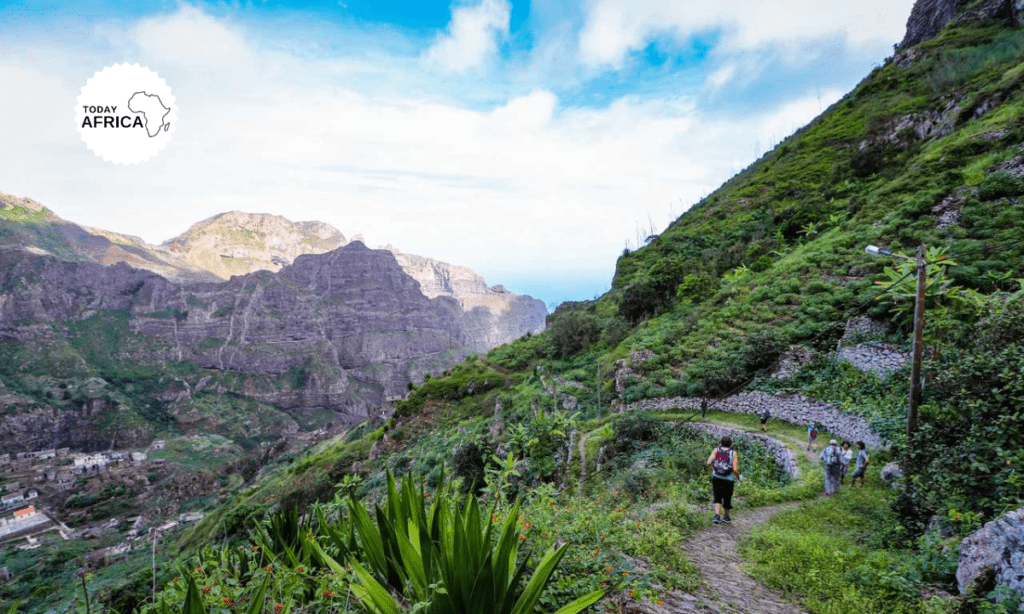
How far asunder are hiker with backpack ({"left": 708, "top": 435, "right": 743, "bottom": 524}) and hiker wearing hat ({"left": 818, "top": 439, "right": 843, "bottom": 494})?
291 cm

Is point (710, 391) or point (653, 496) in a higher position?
point (710, 391)

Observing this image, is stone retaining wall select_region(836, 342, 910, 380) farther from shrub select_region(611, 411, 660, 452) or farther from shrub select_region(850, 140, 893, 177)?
shrub select_region(850, 140, 893, 177)

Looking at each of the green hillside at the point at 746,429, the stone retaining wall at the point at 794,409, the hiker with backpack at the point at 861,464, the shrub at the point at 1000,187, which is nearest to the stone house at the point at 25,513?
the green hillside at the point at 746,429

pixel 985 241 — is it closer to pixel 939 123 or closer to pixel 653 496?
pixel 653 496

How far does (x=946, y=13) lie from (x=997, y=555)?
7603 cm

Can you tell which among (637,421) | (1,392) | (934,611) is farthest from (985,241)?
(1,392)

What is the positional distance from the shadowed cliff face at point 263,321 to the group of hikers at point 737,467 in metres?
133

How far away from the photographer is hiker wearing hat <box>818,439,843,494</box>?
8570 mm

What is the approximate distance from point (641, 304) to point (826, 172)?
25.6 meters

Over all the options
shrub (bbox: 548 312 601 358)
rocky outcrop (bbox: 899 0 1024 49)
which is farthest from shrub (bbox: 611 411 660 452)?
rocky outcrop (bbox: 899 0 1024 49)

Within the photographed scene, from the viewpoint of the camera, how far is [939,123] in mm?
28938

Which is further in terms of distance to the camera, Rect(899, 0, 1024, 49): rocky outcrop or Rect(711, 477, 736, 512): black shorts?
Rect(899, 0, 1024, 49): rocky outcrop

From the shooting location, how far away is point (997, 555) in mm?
3801

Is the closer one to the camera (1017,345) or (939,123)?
(1017,345)
